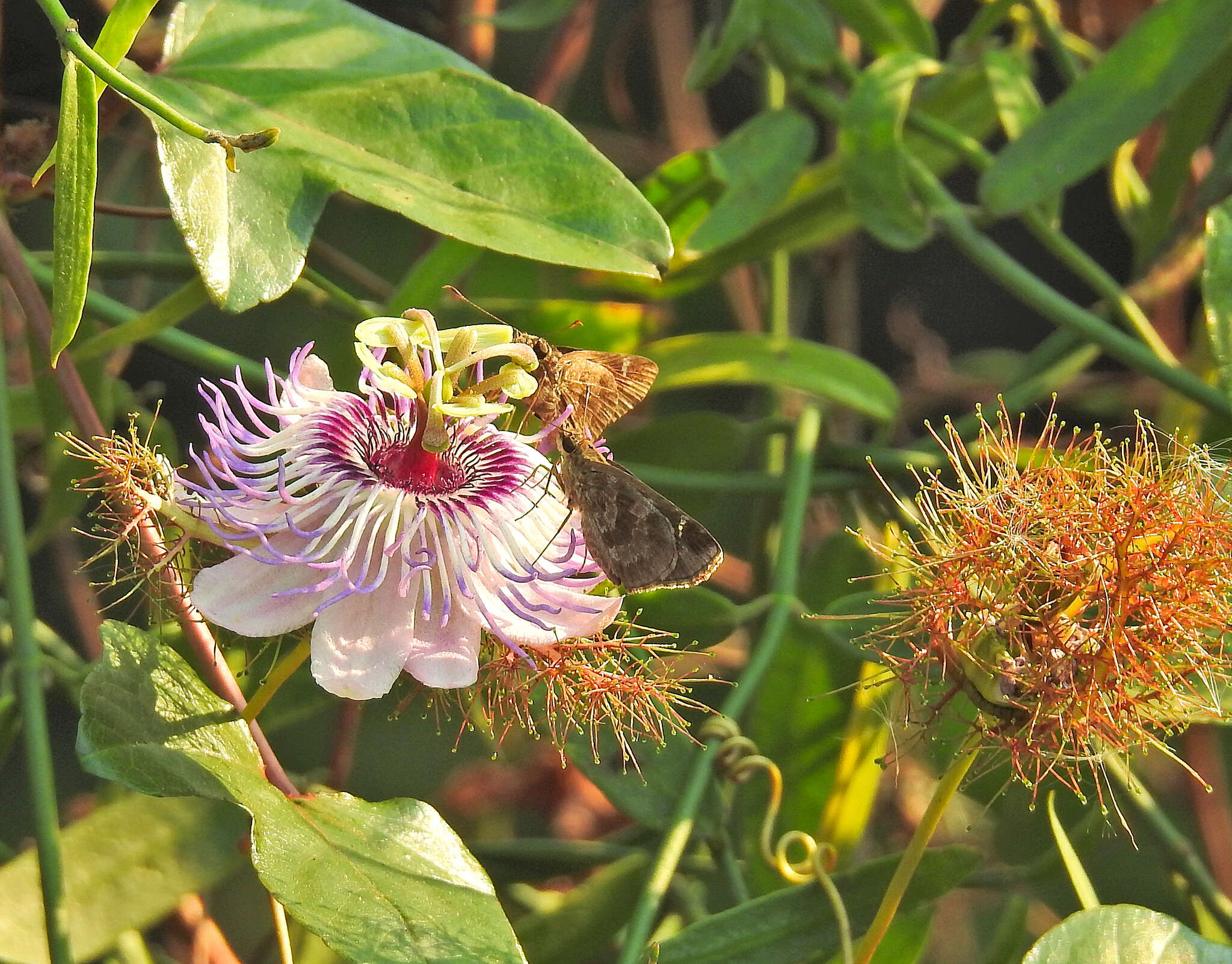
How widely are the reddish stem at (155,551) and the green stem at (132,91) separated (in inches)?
4.9

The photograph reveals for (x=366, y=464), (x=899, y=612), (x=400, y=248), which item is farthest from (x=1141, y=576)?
(x=400, y=248)

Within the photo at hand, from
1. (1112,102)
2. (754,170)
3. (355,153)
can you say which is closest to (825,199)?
(754,170)

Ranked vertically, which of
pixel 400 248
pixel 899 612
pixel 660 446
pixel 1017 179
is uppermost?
pixel 1017 179

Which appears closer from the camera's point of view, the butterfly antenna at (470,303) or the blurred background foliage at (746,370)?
the butterfly antenna at (470,303)

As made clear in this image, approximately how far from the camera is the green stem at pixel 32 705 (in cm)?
57

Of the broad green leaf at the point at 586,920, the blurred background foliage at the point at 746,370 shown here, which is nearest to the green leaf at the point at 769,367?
the blurred background foliage at the point at 746,370

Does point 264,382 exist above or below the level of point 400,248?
above

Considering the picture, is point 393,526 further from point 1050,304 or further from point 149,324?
point 1050,304

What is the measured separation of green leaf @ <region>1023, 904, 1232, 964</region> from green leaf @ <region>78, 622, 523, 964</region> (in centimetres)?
24

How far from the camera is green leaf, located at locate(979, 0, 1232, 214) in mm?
871

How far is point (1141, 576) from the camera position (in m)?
0.59

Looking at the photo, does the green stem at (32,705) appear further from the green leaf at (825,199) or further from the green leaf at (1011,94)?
the green leaf at (1011,94)

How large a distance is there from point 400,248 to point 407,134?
2.84 feet

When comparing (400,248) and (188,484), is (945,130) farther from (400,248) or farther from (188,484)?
(400,248)
